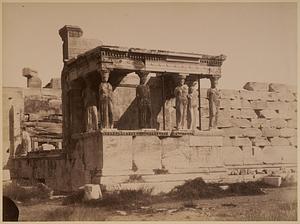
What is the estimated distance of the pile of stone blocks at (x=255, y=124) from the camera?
58.5 feet

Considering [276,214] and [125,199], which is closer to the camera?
[276,214]

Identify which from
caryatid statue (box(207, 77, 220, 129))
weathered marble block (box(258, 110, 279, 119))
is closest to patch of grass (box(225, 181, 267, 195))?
caryatid statue (box(207, 77, 220, 129))

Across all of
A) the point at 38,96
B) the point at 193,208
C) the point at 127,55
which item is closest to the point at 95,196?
the point at 193,208

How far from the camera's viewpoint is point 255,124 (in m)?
18.6

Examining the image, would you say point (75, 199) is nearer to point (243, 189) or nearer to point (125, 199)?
point (125, 199)

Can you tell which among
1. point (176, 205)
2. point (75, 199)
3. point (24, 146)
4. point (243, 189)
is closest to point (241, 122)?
point (243, 189)

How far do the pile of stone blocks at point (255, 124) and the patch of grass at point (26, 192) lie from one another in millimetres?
5862

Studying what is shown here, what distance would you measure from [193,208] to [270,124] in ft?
26.2

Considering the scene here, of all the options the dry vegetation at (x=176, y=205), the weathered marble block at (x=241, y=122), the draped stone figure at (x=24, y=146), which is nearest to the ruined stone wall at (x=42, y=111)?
the draped stone figure at (x=24, y=146)

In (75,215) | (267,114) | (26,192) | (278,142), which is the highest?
(267,114)

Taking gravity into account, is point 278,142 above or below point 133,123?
below

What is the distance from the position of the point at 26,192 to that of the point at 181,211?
381 centimetres

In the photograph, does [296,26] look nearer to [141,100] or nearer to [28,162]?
[141,100]

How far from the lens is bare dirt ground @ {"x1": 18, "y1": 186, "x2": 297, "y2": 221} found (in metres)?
11.0
